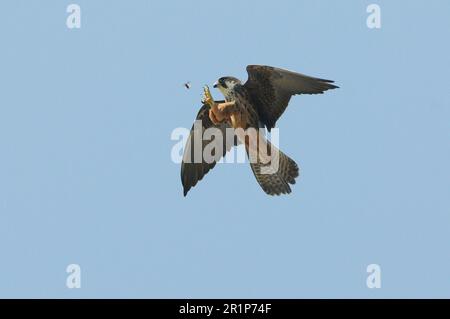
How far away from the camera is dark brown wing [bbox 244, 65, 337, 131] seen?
1916 centimetres

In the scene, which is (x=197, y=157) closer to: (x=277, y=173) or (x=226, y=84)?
(x=277, y=173)

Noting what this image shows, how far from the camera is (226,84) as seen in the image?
1947cm

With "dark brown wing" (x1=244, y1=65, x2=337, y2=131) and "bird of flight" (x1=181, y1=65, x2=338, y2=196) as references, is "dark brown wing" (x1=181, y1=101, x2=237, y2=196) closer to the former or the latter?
"bird of flight" (x1=181, y1=65, x2=338, y2=196)

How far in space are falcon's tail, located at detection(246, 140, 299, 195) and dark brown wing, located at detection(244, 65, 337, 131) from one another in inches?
15.4

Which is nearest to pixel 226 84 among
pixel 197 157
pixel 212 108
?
pixel 212 108

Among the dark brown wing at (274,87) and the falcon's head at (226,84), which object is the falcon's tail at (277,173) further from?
the falcon's head at (226,84)

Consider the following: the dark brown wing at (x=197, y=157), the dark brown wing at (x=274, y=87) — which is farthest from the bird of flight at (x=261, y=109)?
the dark brown wing at (x=197, y=157)

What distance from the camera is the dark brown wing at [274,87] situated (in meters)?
19.2

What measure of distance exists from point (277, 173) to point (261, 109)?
848 mm
